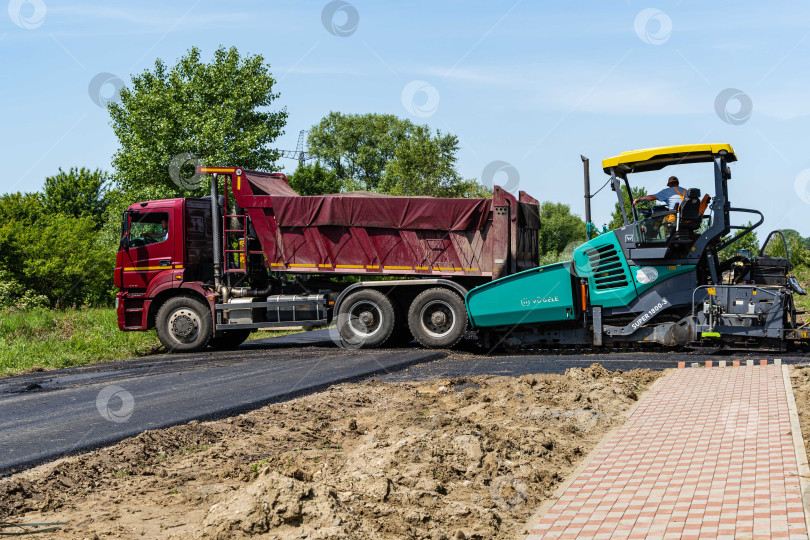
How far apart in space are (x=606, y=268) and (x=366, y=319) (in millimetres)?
4810

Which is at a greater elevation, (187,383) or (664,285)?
(664,285)

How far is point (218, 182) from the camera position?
16141 millimetres

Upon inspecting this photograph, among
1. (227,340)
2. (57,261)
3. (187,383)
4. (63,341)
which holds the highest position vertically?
(57,261)

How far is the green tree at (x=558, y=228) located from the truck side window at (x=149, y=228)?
7374 cm

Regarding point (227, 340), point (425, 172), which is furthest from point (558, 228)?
point (227, 340)

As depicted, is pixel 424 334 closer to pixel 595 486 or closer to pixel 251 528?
pixel 595 486

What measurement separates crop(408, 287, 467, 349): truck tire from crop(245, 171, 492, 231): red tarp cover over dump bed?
4.30 ft

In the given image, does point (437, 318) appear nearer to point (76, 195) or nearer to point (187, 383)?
point (187, 383)

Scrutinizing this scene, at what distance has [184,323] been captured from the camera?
1655cm

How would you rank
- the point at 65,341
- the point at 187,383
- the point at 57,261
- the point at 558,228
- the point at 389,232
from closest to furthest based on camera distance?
1. the point at 187,383
2. the point at 389,232
3. the point at 65,341
4. the point at 57,261
5. the point at 558,228

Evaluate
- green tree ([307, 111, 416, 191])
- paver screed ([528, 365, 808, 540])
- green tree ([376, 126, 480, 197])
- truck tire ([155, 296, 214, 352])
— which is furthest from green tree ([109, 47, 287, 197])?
green tree ([307, 111, 416, 191])

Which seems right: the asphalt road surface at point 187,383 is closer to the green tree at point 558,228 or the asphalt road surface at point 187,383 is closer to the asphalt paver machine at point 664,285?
the asphalt paver machine at point 664,285

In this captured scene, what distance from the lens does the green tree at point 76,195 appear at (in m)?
59.5

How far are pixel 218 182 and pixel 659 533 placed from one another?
42.9 ft
